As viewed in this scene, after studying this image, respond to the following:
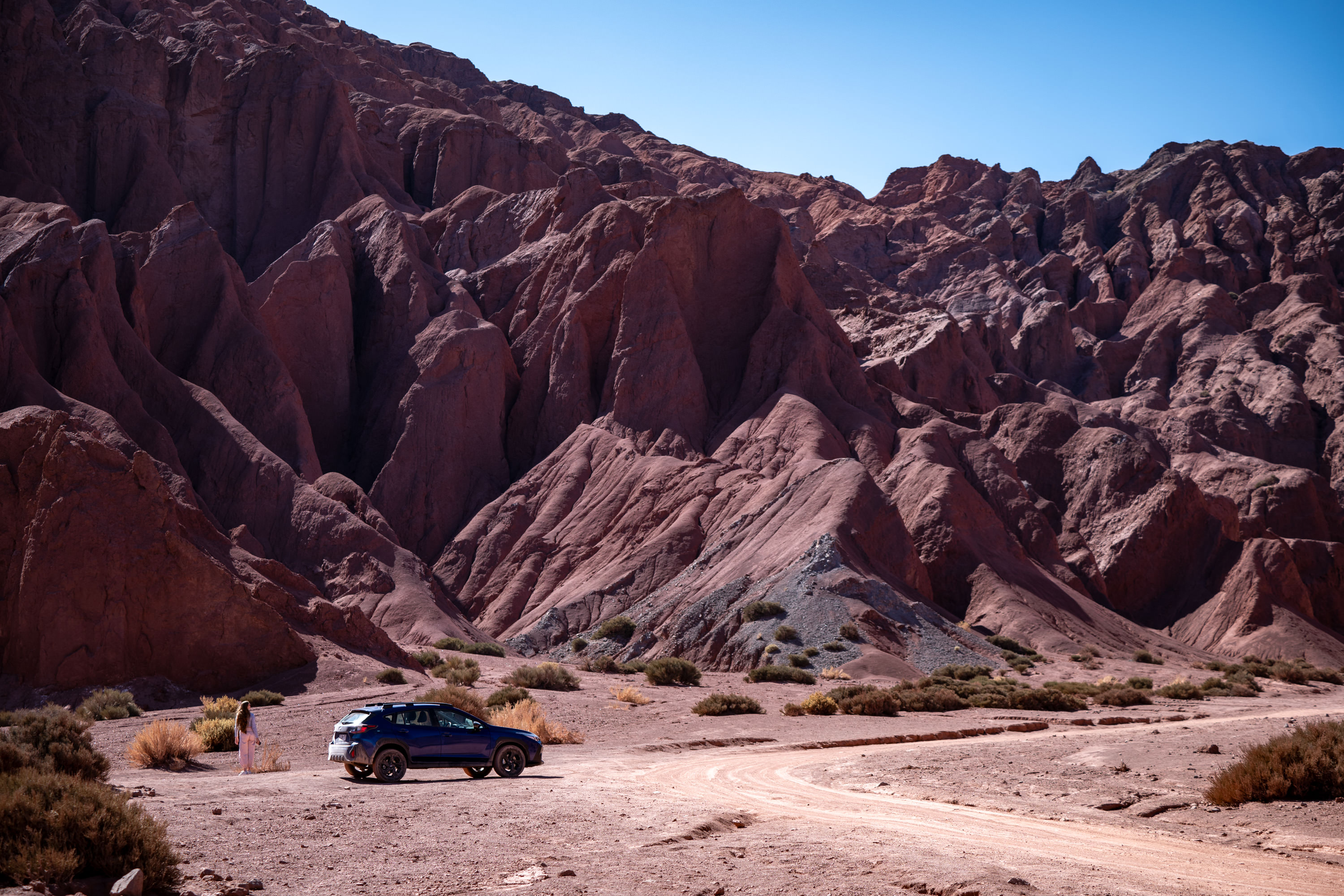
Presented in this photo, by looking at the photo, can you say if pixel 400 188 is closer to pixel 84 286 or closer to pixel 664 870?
pixel 84 286

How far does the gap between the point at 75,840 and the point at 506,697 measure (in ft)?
65.5

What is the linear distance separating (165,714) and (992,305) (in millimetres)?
103493

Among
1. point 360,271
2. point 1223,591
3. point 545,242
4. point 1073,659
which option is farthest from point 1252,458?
point 360,271

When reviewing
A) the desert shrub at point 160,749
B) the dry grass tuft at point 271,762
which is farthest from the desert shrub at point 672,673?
the desert shrub at point 160,749

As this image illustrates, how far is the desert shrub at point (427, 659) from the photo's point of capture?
42.6 m

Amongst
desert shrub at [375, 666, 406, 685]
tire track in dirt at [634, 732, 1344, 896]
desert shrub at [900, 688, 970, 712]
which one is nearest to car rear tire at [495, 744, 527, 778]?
tire track in dirt at [634, 732, 1344, 896]

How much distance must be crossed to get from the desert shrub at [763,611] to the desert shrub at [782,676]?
572 cm

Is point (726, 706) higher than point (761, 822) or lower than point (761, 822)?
lower

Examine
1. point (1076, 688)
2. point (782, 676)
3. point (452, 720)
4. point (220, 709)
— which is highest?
point (452, 720)

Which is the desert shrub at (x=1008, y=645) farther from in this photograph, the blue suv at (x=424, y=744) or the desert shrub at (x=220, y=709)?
the blue suv at (x=424, y=744)

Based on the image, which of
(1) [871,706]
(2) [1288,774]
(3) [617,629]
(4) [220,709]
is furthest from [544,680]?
(2) [1288,774]

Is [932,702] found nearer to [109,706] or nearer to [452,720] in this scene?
[452,720]

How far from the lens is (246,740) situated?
64.1ft

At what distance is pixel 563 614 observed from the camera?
188 feet
